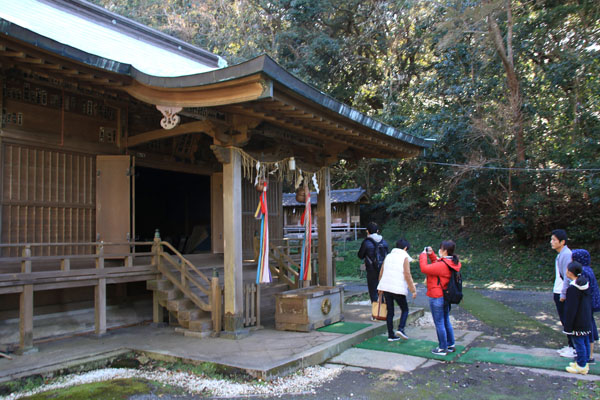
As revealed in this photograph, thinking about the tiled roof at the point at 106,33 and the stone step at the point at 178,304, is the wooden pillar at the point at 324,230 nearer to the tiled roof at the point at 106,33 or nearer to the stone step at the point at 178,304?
the stone step at the point at 178,304

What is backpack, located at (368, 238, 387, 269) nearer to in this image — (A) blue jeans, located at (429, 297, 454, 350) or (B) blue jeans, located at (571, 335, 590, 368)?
(A) blue jeans, located at (429, 297, 454, 350)

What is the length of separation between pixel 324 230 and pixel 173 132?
14.2ft

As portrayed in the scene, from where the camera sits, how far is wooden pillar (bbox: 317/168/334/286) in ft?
34.0

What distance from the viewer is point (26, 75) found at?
7.20 meters

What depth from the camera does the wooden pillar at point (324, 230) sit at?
10352 millimetres

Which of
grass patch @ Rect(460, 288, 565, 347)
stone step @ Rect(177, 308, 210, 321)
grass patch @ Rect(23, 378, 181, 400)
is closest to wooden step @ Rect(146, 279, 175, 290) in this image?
stone step @ Rect(177, 308, 210, 321)

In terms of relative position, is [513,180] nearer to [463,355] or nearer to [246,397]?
[463,355]

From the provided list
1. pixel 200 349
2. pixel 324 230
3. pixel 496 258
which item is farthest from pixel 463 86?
pixel 200 349

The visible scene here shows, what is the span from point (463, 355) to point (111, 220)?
655 cm

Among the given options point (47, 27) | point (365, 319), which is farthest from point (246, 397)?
point (47, 27)

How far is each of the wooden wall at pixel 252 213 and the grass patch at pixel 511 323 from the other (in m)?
5.59

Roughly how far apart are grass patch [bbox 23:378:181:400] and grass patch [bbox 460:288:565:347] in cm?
583

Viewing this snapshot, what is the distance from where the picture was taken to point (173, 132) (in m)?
7.86

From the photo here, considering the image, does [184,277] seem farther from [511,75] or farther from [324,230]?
[511,75]
